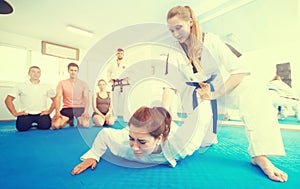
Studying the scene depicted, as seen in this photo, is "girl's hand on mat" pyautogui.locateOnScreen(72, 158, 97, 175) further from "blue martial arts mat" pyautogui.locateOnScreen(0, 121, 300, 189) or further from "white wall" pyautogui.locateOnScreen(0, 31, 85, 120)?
"white wall" pyautogui.locateOnScreen(0, 31, 85, 120)

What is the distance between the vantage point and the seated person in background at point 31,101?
1.67 metres

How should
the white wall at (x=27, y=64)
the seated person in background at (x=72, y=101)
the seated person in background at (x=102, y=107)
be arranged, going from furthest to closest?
the white wall at (x=27, y=64) → the seated person in background at (x=102, y=107) → the seated person in background at (x=72, y=101)

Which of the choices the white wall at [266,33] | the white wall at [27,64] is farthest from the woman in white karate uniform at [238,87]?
the white wall at [27,64]

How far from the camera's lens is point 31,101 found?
171cm

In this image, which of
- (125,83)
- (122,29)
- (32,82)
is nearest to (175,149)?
(125,83)

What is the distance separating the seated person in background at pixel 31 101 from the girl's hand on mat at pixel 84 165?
54.8 inches

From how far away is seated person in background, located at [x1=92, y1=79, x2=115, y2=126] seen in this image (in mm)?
1931

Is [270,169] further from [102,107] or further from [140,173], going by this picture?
[102,107]

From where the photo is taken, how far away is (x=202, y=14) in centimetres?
199

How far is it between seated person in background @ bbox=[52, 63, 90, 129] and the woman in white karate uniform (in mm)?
1543

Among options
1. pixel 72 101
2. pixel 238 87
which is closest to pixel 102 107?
pixel 72 101

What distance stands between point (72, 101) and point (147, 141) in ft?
5.38

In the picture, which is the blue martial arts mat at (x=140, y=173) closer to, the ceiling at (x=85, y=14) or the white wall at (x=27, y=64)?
the ceiling at (x=85, y=14)

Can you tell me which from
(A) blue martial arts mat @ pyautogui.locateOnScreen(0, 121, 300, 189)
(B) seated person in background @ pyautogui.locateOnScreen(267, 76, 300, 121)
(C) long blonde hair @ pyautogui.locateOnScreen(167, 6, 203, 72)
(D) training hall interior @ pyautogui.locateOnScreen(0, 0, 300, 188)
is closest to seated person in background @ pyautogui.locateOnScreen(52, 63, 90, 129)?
(D) training hall interior @ pyautogui.locateOnScreen(0, 0, 300, 188)
